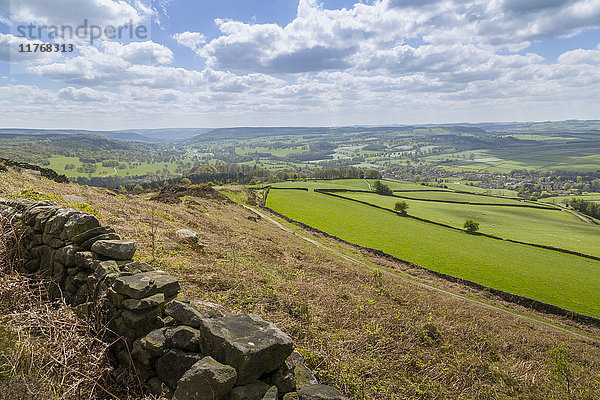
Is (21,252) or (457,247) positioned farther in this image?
(457,247)

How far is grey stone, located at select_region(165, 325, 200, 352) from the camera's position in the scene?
4.58 m

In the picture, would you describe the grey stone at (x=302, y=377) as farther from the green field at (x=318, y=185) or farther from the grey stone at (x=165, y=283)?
the green field at (x=318, y=185)

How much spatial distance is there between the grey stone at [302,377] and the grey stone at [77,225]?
6.00 m

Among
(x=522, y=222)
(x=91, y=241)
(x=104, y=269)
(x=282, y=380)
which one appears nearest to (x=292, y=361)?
(x=282, y=380)

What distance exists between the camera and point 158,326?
5254 millimetres

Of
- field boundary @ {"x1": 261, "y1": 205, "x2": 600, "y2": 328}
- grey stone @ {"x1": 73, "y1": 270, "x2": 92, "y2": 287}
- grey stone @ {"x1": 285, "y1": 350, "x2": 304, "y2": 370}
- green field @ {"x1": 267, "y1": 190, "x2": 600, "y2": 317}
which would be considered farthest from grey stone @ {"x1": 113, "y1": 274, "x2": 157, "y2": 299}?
green field @ {"x1": 267, "y1": 190, "x2": 600, "y2": 317}

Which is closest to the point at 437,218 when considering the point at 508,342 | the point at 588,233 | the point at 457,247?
the point at 457,247

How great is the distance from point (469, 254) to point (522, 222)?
4584 cm

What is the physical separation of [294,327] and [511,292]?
3504 cm

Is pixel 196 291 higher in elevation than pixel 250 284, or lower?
higher

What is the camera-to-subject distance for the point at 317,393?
4.51m

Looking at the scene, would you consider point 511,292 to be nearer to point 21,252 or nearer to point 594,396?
point 594,396

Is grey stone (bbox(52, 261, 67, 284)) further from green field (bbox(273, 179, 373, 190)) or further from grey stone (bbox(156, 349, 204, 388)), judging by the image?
green field (bbox(273, 179, 373, 190))

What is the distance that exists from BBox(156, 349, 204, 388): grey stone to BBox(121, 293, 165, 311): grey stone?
992 mm
